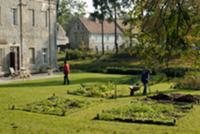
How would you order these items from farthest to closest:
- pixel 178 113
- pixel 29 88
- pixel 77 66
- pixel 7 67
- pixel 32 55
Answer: pixel 77 66, pixel 32 55, pixel 7 67, pixel 29 88, pixel 178 113

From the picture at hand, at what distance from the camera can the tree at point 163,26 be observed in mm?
8719

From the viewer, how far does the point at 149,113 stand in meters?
18.4

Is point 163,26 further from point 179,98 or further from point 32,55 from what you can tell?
point 32,55

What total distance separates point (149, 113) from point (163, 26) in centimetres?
980

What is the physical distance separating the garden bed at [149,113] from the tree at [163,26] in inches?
307

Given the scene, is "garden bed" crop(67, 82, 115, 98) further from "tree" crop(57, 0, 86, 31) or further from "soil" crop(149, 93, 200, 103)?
"tree" crop(57, 0, 86, 31)

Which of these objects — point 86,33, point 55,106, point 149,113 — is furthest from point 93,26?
point 149,113

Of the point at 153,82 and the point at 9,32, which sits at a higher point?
the point at 9,32

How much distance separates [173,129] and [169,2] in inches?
327

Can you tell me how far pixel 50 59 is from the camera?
43688 millimetres

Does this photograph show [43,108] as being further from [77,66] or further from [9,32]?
[77,66]

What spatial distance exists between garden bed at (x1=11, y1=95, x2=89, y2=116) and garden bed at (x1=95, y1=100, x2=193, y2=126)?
6.67ft

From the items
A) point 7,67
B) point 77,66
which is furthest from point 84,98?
point 77,66

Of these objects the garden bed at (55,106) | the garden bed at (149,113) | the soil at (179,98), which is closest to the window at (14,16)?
the garden bed at (55,106)
